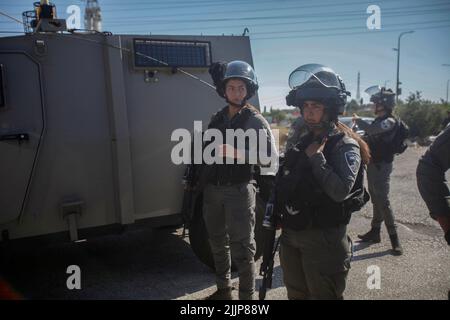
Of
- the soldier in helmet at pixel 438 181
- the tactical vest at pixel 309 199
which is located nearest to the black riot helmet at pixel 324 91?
the tactical vest at pixel 309 199

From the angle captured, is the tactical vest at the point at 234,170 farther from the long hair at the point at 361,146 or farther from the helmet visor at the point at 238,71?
the long hair at the point at 361,146

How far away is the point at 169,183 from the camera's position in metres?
3.89

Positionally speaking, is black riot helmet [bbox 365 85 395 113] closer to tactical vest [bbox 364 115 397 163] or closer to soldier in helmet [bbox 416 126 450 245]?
tactical vest [bbox 364 115 397 163]

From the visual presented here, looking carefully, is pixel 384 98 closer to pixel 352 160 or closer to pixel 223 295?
pixel 352 160

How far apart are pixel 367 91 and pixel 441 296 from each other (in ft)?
8.79

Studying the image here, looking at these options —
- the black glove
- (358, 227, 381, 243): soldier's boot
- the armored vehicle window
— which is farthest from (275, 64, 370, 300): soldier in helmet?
(358, 227, 381, 243): soldier's boot

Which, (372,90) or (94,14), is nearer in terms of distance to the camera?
(372,90)

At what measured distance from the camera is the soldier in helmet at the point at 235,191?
3.12m

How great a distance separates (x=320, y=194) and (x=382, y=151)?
2.88m

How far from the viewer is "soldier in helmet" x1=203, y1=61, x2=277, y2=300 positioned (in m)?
3.12

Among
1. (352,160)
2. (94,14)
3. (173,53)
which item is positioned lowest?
(352,160)

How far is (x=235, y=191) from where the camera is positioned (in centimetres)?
316

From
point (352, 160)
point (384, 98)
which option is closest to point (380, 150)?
point (384, 98)
